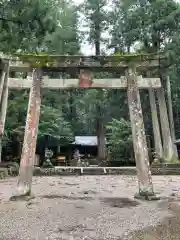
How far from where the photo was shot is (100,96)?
25016 millimetres

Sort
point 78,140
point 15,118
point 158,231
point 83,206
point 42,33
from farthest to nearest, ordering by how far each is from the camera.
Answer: point 78,140
point 15,118
point 83,206
point 42,33
point 158,231

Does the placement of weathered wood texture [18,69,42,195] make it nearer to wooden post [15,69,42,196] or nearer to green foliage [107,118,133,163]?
wooden post [15,69,42,196]

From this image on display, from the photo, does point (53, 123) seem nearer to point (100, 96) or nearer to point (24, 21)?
point (100, 96)

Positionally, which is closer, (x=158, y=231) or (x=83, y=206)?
(x=158, y=231)

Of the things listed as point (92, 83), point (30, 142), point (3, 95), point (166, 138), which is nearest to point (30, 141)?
point (30, 142)

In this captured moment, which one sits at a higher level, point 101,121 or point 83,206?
point 101,121

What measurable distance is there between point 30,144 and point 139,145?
108 inches

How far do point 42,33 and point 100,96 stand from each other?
18830mm

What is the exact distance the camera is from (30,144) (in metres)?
8.44

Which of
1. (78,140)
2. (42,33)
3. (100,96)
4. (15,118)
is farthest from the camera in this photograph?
(78,140)

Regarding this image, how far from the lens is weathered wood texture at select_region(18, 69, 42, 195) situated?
→ 8.20 m

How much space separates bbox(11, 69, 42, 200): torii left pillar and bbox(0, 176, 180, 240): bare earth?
41 centimetres

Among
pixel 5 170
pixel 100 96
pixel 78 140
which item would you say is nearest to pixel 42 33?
pixel 5 170

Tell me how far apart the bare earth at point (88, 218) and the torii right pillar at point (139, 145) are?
1.34 ft
